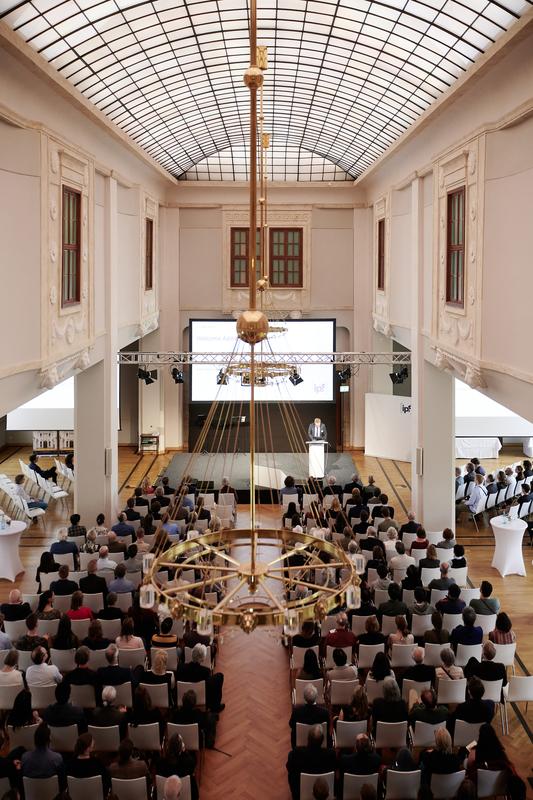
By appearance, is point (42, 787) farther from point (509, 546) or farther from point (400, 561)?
point (509, 546)

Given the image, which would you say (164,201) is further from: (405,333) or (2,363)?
(2,363)

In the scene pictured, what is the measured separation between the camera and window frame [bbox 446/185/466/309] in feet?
53.6

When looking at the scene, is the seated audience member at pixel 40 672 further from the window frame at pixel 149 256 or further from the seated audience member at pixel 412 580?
the window frame at pixel 149 256

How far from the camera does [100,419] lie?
2030 cm

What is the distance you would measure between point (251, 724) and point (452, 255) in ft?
32.4

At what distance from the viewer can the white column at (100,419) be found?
66.3 ft

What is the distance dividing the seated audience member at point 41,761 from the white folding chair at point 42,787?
1.7 inches

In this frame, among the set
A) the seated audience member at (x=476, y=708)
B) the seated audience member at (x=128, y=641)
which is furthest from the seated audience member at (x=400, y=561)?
the seated audience member at (x=476, y=708)

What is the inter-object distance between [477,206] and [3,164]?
779cm

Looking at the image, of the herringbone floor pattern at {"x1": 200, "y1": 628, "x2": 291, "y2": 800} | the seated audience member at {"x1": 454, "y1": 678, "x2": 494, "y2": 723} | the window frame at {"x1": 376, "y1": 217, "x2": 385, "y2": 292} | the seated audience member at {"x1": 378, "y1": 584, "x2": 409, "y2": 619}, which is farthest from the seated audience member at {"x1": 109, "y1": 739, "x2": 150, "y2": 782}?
the window frame at {"x1": 376, "y1": 217, "x2": 385, "y2": 292}

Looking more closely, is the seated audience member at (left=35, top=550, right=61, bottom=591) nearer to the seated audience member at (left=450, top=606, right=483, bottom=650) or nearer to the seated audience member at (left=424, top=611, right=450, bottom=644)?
the seated audience member at (left=424, top=611, right=450, bottom=644)

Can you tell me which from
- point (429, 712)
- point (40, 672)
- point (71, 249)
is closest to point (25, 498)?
point (71, 249)

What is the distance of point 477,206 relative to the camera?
49.2ft

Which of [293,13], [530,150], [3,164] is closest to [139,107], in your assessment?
[293,13]
